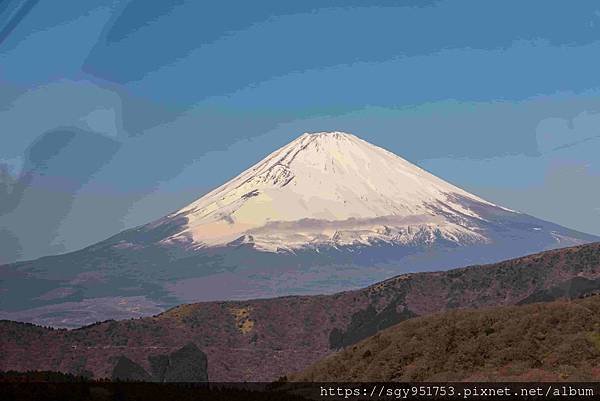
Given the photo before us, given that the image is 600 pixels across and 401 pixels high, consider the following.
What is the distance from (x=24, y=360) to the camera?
66938 millimetres

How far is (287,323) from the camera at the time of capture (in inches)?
3364

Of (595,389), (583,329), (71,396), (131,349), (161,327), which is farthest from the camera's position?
(161,327)

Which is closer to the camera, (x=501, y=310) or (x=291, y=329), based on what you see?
(x=501, y=310)

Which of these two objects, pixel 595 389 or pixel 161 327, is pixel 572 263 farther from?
pixel 595 389

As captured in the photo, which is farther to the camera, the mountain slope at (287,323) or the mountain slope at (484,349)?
the mountain slope at (287,323)

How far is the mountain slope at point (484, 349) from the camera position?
26.8 metres

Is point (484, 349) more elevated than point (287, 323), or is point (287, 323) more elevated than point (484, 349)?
point (287, 323)

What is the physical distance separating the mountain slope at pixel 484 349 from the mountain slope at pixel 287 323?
3749cm

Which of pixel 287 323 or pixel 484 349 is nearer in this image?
pixel 484 349

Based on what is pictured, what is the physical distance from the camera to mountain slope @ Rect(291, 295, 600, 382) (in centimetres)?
2680

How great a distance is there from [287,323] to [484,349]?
57278mm

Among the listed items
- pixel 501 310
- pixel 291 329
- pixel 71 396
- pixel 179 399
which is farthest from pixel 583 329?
pixel 291 329

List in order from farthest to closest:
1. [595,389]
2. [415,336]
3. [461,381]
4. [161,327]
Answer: [161,327], [415,336], [461,381], [595,389]

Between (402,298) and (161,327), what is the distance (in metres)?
23.1
